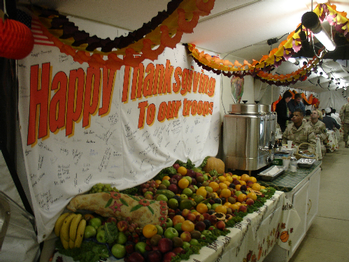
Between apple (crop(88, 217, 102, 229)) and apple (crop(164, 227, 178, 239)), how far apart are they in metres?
0.59

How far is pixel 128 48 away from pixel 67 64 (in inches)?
32.6

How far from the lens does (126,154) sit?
289cm

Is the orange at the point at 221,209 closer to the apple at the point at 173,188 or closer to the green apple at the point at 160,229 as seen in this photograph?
the apple at the point at 173,188

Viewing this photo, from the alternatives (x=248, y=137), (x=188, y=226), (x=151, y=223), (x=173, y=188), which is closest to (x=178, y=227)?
(x=188, y=226)

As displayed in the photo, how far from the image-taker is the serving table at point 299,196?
346 cm

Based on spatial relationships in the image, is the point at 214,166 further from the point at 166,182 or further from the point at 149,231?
the point at 149,231

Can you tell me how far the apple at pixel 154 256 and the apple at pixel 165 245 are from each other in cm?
5

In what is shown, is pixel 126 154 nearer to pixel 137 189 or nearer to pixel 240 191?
pixel 137 189

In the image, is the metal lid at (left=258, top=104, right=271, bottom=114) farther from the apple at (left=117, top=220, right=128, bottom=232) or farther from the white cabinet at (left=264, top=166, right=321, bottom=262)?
the apple at (left=117, top=220, right=128, bottom=232)

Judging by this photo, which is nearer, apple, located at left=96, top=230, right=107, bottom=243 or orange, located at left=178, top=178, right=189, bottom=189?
apple, located at left=96, top=230, right=107, bottom=243

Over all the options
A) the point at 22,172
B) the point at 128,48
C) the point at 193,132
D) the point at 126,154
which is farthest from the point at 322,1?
the point at 22,172

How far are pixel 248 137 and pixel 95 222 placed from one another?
2652 millimetres

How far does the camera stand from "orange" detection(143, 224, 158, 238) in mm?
2086
